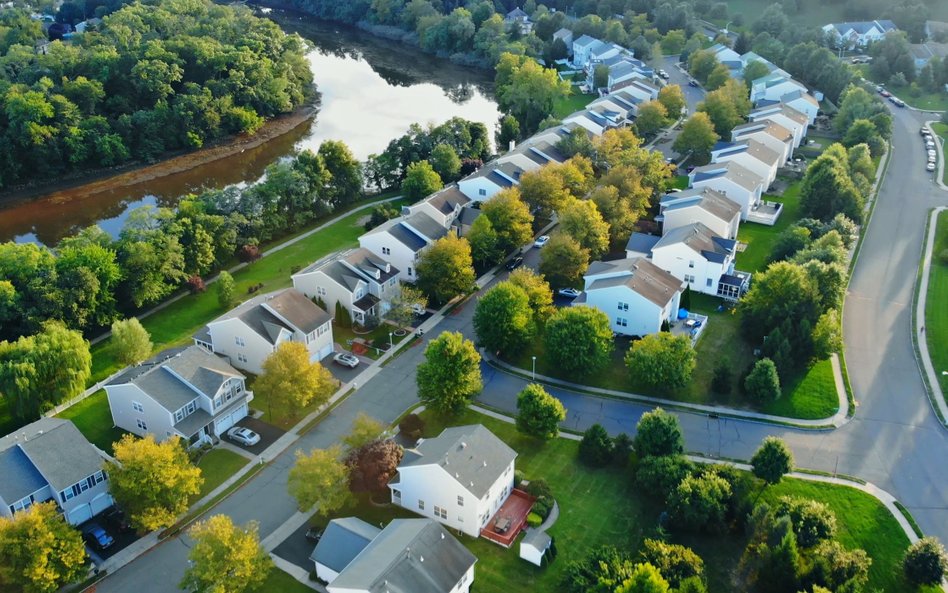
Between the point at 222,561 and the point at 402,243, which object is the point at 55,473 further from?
the point at 402,243

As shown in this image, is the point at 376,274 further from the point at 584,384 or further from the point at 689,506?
the point at 689,506

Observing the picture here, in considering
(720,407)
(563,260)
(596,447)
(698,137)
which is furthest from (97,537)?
(698,137)

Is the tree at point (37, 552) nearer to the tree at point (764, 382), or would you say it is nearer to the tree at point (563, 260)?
the tree at point (563, 260)

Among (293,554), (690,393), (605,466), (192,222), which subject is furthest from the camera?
(192,222)

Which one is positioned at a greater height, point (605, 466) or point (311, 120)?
point (605, 466)

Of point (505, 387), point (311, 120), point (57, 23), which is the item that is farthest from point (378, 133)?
point (57, 23)

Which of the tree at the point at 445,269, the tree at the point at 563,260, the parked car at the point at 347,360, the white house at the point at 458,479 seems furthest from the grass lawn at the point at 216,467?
the tree at the point at 563,260
